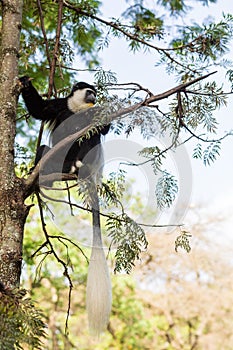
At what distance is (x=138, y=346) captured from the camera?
270 inches

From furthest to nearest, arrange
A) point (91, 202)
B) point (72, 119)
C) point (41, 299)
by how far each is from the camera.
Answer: point (41, 299) < point (72, 119) < point (91, 202)

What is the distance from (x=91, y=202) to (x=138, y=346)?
19.5ft

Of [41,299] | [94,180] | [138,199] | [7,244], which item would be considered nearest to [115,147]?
[94,180]

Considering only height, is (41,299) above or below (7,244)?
above

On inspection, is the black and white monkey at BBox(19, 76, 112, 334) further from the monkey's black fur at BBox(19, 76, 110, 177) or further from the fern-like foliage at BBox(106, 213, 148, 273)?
the fern-like foliage at BBox(106, 213, 148, 273)

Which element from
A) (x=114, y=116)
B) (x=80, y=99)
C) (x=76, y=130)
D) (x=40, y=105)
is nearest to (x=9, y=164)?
(x=114, y=116)

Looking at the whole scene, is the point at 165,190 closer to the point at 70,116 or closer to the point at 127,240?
the point at 127,240

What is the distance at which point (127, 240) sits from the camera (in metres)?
1.33

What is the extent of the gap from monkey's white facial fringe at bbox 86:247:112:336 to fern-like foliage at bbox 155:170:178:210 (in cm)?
29

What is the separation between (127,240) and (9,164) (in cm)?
37

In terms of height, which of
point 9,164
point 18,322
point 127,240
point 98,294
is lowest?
point 18,322

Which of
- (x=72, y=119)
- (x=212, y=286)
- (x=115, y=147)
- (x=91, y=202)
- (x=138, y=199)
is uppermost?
(x=138, y=199)

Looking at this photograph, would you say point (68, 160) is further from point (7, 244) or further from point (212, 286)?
point (212, 286)

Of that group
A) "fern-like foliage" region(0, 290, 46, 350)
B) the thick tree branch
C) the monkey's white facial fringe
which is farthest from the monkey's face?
"fern-like foliage" region(0, 290, 46, 350)
